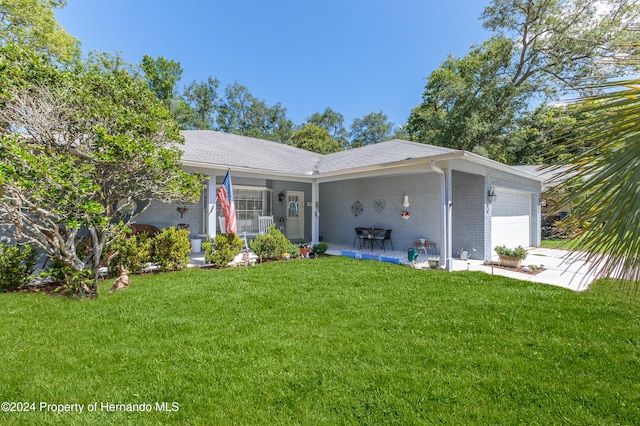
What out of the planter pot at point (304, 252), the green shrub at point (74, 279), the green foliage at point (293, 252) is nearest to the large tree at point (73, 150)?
the green shrub at point (74, 279)

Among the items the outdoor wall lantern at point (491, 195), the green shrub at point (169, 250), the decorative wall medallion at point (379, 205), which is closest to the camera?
the green shrub at point (169, 250)

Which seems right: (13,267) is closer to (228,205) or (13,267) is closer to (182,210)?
(228,205)

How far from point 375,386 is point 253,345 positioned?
1505 mm

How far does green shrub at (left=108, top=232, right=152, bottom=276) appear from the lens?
6461 mm

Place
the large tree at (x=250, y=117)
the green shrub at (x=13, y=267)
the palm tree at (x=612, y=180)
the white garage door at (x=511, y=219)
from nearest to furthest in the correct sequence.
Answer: the palm tree at (x=612, y=180) → the green shrub at (x=13, y=267) → the white garage door at (x=511, y=219) → the large tree at (x=250, y=117)

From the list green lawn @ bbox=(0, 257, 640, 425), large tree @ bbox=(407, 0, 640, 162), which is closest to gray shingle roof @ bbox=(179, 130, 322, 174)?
green lawn @ bbox=(0, 257, 640, 425)

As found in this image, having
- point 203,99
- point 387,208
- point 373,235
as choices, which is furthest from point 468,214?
point 203,99

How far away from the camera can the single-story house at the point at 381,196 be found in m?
8.48

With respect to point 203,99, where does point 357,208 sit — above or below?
below

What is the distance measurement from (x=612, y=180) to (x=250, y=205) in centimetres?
1078

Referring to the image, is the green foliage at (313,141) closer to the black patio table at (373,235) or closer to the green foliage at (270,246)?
the black patio table at (373,235)

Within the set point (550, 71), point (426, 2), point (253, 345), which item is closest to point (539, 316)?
point (253, 345)

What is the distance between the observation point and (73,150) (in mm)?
5586

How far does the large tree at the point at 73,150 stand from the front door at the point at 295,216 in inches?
252
